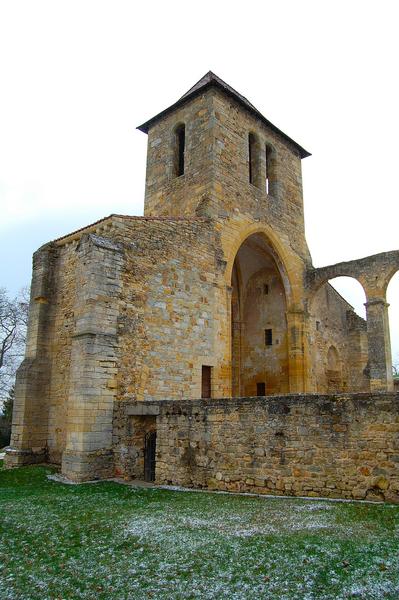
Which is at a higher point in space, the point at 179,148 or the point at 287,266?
the point at 179,148

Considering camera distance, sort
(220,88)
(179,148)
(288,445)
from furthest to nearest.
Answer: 1. (179,148)
2. (220,88)
3. (288,445)

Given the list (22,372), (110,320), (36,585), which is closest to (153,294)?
(110,320)

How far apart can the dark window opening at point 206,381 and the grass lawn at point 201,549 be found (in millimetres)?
5690

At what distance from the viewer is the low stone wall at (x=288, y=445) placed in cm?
600

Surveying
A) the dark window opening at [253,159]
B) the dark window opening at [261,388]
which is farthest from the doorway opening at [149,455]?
the dark window opening at [253,159]

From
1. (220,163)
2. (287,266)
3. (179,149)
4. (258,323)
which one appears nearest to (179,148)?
(179,149)

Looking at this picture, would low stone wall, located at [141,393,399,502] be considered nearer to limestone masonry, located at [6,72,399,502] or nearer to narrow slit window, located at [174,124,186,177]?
limestone masonry, located at [6,72,399,502]

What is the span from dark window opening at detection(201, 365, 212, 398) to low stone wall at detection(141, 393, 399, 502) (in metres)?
4.32

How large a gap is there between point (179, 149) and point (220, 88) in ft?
8.40

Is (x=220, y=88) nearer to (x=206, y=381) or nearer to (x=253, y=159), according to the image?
(x=253, y=159)

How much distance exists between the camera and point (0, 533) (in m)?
5.45

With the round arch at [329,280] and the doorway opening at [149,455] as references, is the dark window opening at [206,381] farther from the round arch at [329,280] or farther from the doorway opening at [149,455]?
the round arch at [329,280]

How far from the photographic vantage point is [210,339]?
12.4 meters

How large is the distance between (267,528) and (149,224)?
783cm
